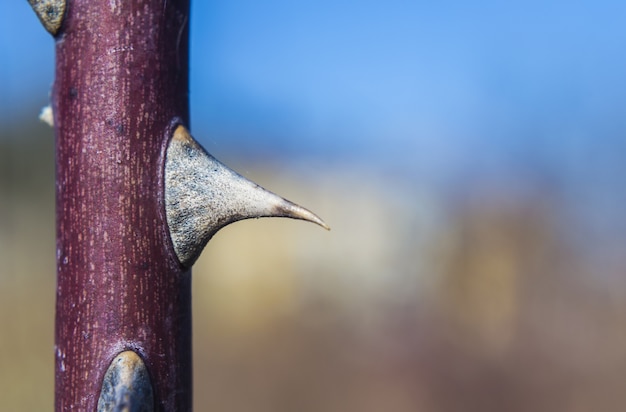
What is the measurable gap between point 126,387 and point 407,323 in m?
4.88

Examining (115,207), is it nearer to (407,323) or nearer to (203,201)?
(203,201)

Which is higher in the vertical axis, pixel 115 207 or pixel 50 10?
pixel 50 10

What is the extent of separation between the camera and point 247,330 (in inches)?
231

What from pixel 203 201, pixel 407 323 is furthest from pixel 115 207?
pixel 407 323

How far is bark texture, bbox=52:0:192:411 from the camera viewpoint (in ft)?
1.64

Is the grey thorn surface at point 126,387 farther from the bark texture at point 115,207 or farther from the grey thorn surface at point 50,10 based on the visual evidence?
the grey thorn surface at point 50,10

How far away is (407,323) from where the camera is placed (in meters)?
5.21

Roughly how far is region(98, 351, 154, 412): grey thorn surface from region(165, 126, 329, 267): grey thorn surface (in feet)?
0.28

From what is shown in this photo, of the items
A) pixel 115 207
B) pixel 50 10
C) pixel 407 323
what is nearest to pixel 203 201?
pixel 115 207

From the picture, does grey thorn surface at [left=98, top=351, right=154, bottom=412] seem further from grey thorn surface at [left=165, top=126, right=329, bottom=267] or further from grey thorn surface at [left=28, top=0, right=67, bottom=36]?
grey thorn surface at [left=28, top=0, right=67, bottom=36]

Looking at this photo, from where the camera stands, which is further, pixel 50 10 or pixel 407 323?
pixel 407 323

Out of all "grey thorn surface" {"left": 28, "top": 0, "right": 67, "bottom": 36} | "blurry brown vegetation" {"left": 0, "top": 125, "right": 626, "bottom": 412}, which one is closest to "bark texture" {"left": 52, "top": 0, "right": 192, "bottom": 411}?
"grey thorn surface" {"left": 28, "top": 0, "right": 67, "bottom": 36}

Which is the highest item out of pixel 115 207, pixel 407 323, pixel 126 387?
pixel 115 207

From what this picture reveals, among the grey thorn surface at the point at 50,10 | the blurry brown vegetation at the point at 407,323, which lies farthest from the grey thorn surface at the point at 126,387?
the blurry brown vegetation at the point at 407,323
